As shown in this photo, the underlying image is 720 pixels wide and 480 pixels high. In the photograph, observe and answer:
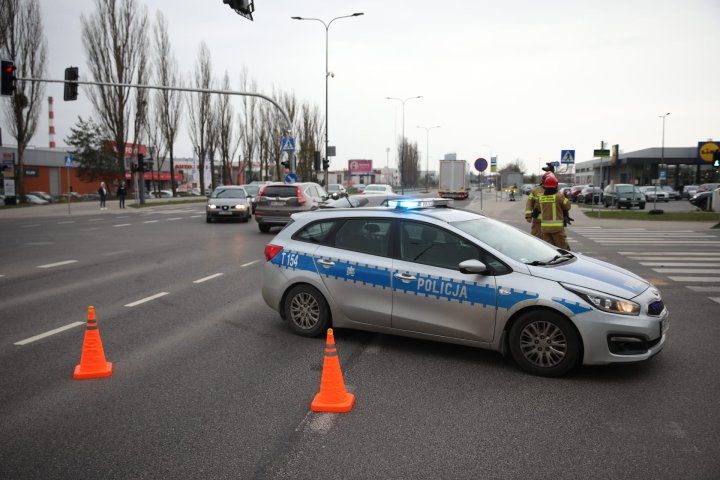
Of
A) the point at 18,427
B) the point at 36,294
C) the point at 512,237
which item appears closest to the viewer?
the point at 18,427

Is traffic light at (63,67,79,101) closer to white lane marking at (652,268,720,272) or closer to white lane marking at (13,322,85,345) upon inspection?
white lane marking at (13,322,85,345)

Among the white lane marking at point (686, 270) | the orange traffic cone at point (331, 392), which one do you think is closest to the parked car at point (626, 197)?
the white lane marking at point (686, 270)

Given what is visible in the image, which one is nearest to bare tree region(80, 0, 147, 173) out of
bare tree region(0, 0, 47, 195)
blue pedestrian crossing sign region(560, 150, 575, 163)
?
bare tree region(0, 0, 47, 195)

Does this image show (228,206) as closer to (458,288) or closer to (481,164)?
(481,164)

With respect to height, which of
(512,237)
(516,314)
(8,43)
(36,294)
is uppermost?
(8,43)

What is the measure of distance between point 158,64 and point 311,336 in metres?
51.8

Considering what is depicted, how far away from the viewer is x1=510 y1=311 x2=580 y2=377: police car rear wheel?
5145mm

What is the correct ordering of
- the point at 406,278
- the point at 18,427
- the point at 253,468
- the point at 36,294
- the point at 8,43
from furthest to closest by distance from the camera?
1. the point at 8,43
2. the point at 36,294
3. the point at 406,278
4. the point at 18,427
5. the point at 253,468

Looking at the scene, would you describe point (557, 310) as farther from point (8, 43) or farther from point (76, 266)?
point (8, 43)

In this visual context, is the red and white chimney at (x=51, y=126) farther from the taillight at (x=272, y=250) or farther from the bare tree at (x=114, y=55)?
the taillight at (x=272, y=250)

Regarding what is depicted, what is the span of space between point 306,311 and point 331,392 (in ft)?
6.96

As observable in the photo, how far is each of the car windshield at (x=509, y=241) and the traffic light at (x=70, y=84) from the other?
21107 mm

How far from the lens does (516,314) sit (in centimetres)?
537

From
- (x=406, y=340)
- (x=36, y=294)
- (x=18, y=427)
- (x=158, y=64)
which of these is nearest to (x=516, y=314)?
(x=406, y=340)
